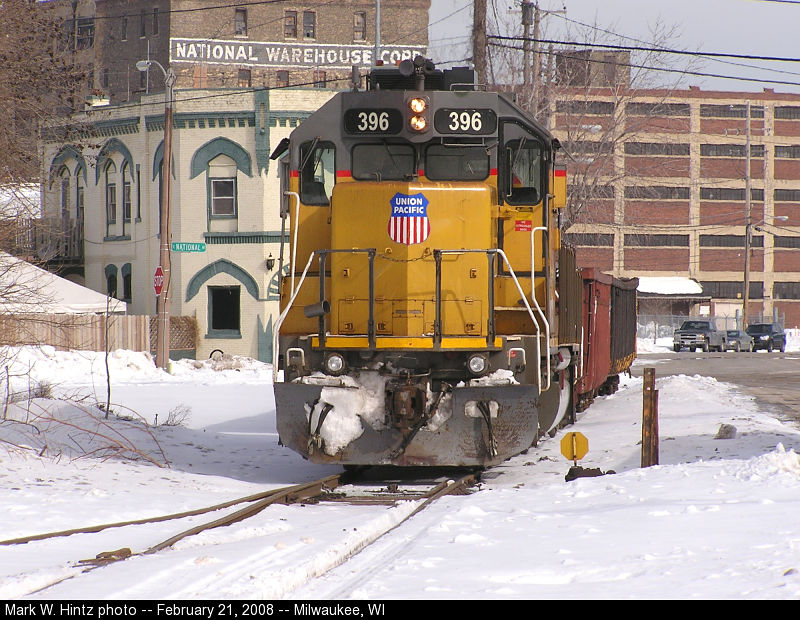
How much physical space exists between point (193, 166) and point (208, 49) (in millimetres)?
13727

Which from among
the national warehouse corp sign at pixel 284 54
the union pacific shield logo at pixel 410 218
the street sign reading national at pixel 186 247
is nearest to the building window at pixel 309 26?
the national warehouse corp sign at pixel 284 54

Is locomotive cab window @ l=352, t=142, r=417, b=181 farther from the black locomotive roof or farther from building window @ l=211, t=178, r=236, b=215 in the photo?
building window @ l=211, t=178, r=236, b=215

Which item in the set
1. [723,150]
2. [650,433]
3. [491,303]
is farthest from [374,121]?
[723,150]

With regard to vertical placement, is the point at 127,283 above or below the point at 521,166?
below

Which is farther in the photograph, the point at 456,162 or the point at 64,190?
the point at 64,190

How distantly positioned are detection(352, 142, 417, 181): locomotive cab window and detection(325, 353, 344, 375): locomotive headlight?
79.1 inches

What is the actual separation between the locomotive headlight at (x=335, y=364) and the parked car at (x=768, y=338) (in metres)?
49.4

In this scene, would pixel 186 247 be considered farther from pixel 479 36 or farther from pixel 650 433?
pixel 650 433

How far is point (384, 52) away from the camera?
145ft

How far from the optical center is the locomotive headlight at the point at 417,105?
34.1 feet

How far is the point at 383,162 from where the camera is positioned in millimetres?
10727

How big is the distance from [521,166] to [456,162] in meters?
0.70
